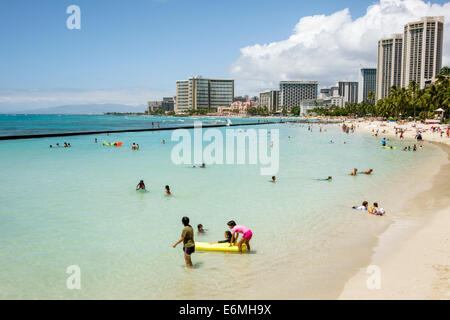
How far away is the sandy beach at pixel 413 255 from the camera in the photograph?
7633 millimetres

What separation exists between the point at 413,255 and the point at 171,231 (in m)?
7.95

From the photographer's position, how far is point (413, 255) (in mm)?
9742

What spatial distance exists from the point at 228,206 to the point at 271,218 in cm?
265

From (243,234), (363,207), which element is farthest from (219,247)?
(363,207)

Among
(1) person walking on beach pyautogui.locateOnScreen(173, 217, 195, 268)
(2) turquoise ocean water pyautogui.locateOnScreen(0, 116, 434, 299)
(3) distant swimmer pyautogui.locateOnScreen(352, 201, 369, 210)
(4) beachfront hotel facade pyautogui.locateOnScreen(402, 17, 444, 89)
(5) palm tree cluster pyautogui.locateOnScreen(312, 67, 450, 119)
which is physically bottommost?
(2) turquoise ocean water pyautogui.locateOnScreen(0, 116, 434, 299)

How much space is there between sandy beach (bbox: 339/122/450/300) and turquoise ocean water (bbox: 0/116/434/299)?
73 centimetres

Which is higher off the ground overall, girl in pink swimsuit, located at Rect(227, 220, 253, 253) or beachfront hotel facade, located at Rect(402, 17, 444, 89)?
beachfront hotel facade, located at Rect(402, 17, 444, 89)

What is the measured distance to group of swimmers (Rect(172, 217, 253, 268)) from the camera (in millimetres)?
8711

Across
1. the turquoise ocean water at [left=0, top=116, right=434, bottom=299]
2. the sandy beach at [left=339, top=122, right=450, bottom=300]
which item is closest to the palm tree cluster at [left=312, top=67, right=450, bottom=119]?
the turquoise ocean water at [left=0, top=116, right=434, bottom=299]

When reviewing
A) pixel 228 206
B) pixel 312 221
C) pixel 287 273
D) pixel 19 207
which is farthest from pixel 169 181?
pixel 287 273

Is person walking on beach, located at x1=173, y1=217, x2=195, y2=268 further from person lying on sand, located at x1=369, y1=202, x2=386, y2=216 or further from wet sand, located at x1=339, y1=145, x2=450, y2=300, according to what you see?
person lying on sand, located at x1=369, y1=202, x2=386, y2=216

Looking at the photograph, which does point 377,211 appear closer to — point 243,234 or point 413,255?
point 413,255
